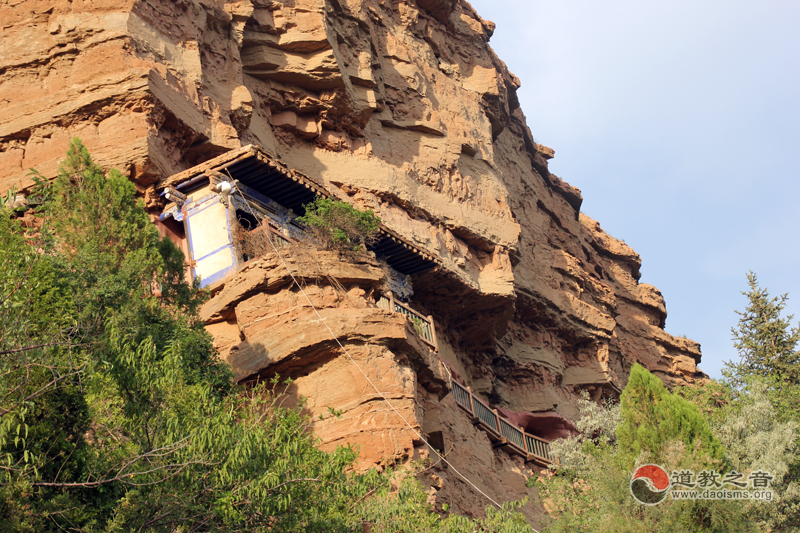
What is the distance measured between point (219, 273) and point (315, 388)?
3427mm

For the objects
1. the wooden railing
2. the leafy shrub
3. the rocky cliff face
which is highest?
the rocky cliff face

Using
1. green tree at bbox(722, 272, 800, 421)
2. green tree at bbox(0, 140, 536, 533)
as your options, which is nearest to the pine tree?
green tree at bbox(722, 272, 800, 421)

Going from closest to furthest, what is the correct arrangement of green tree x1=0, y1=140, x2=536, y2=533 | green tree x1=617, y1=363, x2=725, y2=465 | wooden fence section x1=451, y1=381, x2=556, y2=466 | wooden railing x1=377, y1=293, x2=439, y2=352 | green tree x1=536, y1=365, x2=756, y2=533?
green tree x1=0, y1=140, x2=536, y2=533
green tree x1=536, y1=365, x2=756, y2=533
green tree x1=617, y1=363, x2=725, y2=465
wooden railing x1=377, y1=293, x2=439, y2=352
wooden fence section x1=451, y1=381, x2=556, y2=466

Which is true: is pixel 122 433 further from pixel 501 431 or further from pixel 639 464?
pixel 501 431

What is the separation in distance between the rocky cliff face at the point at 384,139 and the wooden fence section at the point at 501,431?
370mm

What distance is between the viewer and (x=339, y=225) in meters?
15.0

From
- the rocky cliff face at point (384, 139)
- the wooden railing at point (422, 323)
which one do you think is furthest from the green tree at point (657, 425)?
the wooden railing at point (422, 323)

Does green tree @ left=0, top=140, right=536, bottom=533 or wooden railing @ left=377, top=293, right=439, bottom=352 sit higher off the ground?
wooden railing @ left=377, top=293, right=439, bottom=352

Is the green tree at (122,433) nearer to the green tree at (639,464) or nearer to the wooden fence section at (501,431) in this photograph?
the green tree at (639,464)

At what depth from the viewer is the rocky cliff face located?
55.6 ft

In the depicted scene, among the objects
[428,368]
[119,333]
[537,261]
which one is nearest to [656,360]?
[537,261]

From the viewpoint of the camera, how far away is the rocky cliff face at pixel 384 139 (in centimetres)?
1694

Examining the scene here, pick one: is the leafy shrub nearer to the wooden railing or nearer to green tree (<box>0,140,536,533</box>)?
the wooden railing

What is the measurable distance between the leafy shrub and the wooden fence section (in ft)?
14.6
